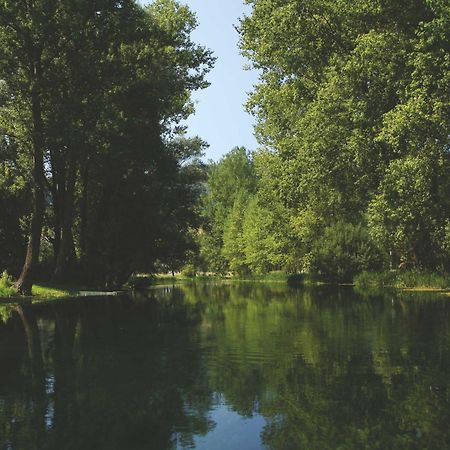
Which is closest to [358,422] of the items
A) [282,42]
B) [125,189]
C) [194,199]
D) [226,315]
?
[226,315]

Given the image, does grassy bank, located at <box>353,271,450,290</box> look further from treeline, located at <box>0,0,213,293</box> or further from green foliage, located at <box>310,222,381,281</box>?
treeline, located at <box>0,0,213,293</box>

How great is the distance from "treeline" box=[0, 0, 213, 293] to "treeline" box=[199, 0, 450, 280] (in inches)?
317

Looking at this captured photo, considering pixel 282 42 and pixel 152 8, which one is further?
pixel 152 8

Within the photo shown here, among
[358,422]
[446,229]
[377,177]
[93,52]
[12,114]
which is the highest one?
[93,52]

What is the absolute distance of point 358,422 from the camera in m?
8.42

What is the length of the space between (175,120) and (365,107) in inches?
931

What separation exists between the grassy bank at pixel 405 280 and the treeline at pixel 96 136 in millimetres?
17799

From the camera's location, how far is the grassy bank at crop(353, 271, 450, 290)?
43047 mm

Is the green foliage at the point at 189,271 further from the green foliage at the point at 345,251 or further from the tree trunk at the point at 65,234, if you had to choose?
the tree trunk at the point at 65,234

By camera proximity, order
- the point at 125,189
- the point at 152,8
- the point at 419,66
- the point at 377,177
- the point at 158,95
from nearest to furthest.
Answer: the point at 419,66 < the point at 377,177 < the point at 158,95 < the point at 125,189 < the point at 152,8

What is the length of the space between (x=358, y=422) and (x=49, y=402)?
505cm

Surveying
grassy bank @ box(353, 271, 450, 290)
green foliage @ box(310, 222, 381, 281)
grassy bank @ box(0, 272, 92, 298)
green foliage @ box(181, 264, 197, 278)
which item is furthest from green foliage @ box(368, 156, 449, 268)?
green foliage @ box(181, 264, 197, 278)

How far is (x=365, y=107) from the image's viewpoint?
118 ft

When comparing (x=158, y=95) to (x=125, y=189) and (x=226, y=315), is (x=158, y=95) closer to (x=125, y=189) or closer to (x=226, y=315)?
(x=125, y=189)
